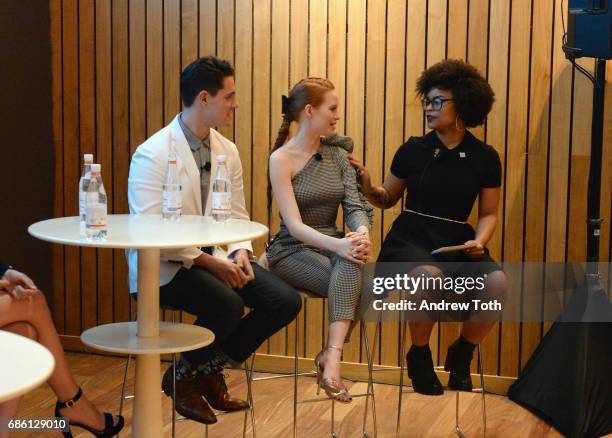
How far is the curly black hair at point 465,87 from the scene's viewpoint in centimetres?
386

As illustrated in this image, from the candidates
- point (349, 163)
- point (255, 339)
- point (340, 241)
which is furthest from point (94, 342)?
point (349, 163)

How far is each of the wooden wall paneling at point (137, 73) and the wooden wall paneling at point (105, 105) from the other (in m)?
0.13

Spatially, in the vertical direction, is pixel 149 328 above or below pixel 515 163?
below

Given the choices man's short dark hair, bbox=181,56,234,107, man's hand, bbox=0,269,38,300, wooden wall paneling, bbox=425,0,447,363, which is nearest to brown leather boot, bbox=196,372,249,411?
man's hand, bbox=0,269,38,300

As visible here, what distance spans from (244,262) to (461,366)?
105 cm

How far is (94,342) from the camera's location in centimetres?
295

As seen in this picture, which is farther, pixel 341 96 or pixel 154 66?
pixel 154 66

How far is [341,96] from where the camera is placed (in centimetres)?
→ 467

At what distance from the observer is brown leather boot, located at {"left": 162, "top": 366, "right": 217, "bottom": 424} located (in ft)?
10.8

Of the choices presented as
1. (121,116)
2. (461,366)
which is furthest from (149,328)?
(121,116)

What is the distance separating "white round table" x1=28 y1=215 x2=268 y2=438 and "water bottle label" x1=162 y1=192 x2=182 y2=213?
6 centimetres

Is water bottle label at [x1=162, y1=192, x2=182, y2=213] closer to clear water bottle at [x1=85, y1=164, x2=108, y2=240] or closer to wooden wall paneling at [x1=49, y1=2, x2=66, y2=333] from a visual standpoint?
clear water bottle at [x1=85, y1=164, x2=108, y2=240]

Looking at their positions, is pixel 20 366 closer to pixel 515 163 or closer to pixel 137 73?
pixel 515 163

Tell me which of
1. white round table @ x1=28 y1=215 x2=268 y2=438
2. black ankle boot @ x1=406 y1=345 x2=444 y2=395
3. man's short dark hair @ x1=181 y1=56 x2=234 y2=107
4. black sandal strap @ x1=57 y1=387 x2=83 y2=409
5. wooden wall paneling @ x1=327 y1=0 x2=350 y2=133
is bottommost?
black ankle boot @ x1=406 y1=345 x2=444 y2=395
